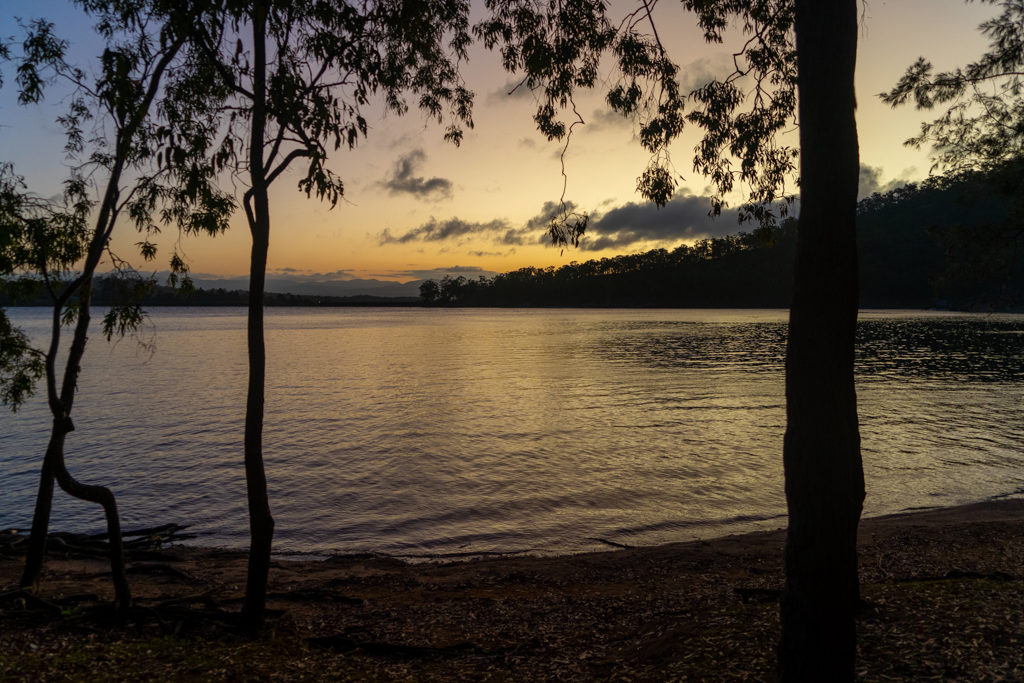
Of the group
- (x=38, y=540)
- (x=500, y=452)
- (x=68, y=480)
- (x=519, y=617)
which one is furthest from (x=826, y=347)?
(x=500, y=452)

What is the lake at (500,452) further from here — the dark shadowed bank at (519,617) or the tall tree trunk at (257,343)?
the tall tree trunk at (257,343)

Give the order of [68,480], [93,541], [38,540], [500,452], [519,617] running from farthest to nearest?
[500,452] < [93,541] < [38,540] < [519,617] < [68,480]

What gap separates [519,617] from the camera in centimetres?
981

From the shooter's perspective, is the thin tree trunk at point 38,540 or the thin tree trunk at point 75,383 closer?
→ the thin tree trunk at point 75,383

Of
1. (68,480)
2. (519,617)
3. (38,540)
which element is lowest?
(519,617)

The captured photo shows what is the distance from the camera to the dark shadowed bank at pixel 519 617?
7.01m

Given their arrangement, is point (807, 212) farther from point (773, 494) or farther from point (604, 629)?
point (773, 494)

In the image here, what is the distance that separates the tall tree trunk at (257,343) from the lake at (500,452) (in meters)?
6.45

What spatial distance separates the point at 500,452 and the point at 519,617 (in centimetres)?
1600

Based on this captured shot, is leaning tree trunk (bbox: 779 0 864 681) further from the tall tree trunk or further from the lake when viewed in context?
the lake

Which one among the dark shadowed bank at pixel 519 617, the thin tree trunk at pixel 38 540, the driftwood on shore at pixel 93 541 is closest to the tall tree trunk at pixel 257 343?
the dark shadowed bank at pixel 519 617

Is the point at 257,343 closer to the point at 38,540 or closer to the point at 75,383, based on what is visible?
the point at 75,383

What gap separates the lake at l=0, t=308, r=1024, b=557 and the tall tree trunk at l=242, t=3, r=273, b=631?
6.45 meters

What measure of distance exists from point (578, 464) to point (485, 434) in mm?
7404
